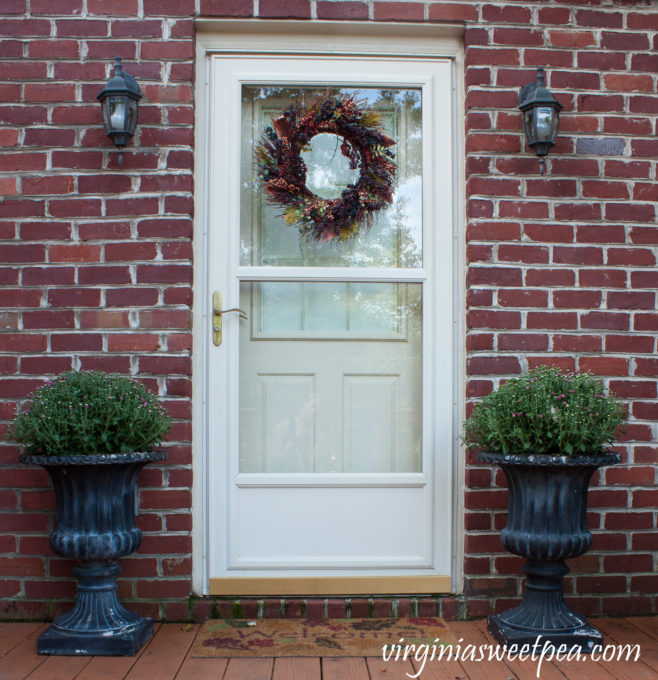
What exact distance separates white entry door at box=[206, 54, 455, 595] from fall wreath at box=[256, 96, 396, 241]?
36 millimetres

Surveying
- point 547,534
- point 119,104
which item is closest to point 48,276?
point 119,104

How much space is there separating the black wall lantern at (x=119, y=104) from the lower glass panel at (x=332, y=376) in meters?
0.71

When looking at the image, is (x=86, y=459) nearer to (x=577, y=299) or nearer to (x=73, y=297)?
(x=73, y=297)

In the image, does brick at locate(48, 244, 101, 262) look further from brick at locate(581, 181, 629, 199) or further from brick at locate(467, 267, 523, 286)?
brick at locate(581, 181, 629, 199)

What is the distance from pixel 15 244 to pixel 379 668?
195 centimetres

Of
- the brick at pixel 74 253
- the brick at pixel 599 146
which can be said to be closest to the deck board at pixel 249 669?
the brick at pixel 74 253

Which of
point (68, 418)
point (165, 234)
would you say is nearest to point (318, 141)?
point (165, 234)

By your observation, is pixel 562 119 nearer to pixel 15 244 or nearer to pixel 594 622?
pixel 594 622

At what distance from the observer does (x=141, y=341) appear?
2.68 metres

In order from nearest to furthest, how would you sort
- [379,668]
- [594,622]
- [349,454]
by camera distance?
[379,668], [594,622], [349,454]

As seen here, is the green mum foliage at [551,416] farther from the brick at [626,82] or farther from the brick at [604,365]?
the brick at [626,82]

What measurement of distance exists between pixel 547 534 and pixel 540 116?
1462mm

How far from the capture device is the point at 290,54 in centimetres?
286

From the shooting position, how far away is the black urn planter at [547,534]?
91.6 inches
